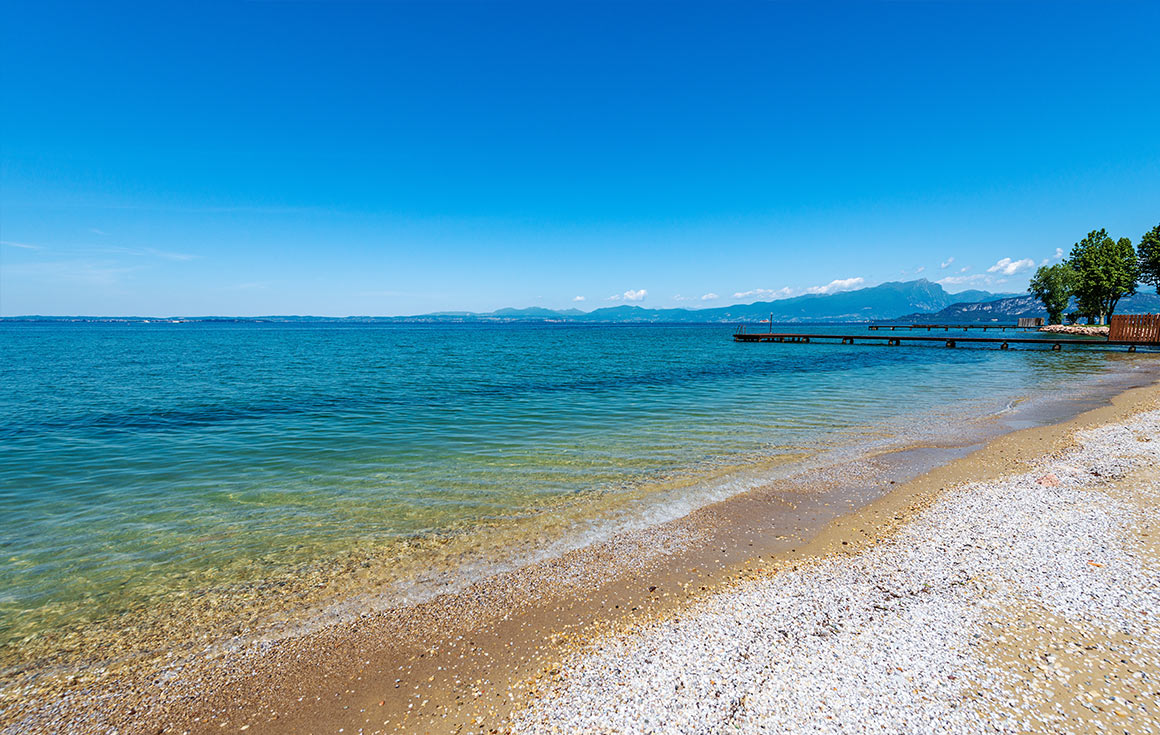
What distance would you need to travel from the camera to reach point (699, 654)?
18.4 feet

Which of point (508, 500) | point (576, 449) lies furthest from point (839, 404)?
point (508, 500)

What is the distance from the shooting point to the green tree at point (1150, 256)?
70.6 metres

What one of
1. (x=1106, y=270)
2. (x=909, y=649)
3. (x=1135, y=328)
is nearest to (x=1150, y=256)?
(x=1106, y=270)

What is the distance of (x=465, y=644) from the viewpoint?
6.07 meters

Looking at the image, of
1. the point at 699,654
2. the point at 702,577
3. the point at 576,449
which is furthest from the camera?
the point at 576,449

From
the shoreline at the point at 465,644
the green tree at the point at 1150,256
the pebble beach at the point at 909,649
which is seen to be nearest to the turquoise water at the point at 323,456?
the shoreline at the point at 465,644

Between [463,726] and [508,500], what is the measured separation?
6633 millimetres

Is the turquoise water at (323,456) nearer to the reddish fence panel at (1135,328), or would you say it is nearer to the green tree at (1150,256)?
the reddish fence panel at (1135,328)

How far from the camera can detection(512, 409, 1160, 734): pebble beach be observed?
4621 mm

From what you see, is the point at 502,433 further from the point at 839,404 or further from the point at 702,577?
the point at 839,404

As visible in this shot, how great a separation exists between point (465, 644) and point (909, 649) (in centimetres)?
538

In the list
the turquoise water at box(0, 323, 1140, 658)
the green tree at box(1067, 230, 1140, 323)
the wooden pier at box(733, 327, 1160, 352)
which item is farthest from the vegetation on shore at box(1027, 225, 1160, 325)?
the turquoise water at box(0, 323, 1140, 658)

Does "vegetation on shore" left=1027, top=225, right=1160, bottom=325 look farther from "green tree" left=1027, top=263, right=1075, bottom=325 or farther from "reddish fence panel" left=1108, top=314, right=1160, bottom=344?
"reddish fence panel" left=1108, top=314, right=1160, bottom=344

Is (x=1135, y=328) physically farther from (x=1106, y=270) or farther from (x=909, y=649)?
(x=909, y=649)
